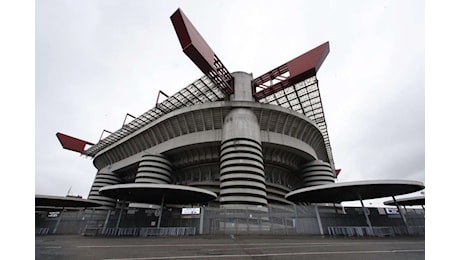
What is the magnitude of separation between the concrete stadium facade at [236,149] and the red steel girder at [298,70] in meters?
2.73

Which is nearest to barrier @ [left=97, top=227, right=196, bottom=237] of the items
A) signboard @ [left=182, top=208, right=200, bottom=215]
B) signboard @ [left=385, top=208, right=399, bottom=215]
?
signboard @ [left=182, top=208, right=200, bottom=215]

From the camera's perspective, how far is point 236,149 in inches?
1099

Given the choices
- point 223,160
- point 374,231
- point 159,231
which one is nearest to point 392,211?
point 374,231

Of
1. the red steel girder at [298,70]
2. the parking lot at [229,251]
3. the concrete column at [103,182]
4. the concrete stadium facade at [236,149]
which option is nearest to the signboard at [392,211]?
the parking lot at [229,251]

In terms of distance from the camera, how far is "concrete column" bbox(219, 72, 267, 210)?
25.2 metres

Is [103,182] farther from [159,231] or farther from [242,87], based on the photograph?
[242,87]

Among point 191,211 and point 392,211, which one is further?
point 392,211

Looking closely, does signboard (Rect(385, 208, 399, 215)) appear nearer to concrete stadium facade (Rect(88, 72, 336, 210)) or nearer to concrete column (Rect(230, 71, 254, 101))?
concrete stadium facade (Rect(88, 72, 336, 210))

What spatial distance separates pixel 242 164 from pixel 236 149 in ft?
7.38

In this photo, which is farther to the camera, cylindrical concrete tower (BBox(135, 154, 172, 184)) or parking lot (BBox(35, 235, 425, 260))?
cylindrical concrete tower (BBox(135, 154, 172, 184))

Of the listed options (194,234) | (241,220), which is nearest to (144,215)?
(194,234)

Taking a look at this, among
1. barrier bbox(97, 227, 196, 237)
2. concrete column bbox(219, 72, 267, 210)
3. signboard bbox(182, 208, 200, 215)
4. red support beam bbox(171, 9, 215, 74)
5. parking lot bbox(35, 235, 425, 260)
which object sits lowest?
parking lot bbox(35, 235, 425, 260)

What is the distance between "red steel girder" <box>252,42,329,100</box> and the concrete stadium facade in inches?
107

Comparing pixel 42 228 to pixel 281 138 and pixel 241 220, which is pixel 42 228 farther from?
pixel 281 138
